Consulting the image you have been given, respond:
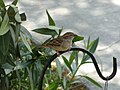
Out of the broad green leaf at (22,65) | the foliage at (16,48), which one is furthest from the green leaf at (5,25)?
the broad green leaf at (22,65)

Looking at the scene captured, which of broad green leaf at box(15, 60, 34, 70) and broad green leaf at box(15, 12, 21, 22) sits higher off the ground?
broad green leaf at box(15, 12, 21, 22)

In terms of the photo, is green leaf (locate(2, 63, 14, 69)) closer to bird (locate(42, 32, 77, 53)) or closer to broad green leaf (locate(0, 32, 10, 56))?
broad green leaf (locate(0, 32, 10, 56))

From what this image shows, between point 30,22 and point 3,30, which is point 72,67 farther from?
point 30,22

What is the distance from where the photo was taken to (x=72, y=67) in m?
1.76

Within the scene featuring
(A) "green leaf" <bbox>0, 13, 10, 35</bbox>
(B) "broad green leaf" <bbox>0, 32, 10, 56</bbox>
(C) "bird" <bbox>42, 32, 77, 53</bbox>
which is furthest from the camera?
(B) "broad green leaf" <bbox>0, 32, 10, 56</bbox>

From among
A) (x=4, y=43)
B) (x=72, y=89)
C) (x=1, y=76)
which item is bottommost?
(x=72, y=89)

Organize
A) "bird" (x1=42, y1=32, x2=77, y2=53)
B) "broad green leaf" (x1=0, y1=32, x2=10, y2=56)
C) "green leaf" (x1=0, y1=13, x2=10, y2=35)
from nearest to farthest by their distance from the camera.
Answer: "bird" (x1=42, y1=32, x2=77, y2=53) < "green leaf" (x1=0, y1=13, x2=10, y2=35) < "broad green leaf" (x1=0, y1=32, x2=10, y2=56)

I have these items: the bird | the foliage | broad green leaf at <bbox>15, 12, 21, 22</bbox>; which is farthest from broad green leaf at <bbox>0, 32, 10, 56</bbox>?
the bird

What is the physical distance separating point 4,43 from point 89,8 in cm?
247

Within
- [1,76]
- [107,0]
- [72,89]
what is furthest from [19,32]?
[107,0]

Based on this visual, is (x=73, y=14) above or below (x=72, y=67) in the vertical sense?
below

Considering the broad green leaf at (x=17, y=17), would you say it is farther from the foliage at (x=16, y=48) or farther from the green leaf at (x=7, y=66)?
the green leaf at (x=7, y=66)

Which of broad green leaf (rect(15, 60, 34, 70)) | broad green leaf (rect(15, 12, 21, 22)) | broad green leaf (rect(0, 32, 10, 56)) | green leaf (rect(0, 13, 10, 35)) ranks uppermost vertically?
broad green leaf (rect(15, 12, 21, 22))

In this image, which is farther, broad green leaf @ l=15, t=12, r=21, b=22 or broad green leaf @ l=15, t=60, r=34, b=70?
broad green leaf @ l=15, t=60, r=34, b=70
